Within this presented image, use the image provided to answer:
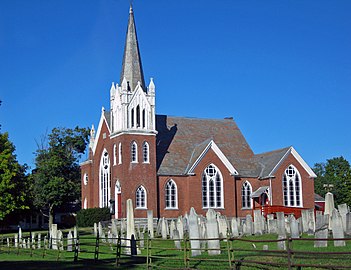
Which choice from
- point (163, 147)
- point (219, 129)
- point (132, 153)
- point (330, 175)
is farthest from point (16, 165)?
point (330, 175)

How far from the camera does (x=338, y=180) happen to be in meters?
85.3

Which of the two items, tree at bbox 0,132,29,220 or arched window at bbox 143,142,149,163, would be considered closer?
tree at bbox 0,132,29,220

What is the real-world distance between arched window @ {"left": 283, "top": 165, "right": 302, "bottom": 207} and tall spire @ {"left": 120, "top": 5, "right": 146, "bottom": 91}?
15.7m

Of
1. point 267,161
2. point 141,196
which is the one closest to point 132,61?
point 141,196

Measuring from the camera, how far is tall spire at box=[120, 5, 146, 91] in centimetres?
5181

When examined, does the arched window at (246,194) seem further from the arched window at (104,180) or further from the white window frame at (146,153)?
the arched window at (104,180)

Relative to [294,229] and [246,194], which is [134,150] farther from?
[294,229]

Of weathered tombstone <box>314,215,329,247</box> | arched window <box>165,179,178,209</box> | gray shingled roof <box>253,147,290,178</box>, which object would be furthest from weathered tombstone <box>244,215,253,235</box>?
gray shingled roof <box>253,147,290,178</box>

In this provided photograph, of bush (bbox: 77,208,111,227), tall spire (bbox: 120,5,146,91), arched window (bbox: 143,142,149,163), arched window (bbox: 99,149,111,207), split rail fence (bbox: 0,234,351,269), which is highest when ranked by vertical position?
tall spire (bbox: 120,5,146,91)

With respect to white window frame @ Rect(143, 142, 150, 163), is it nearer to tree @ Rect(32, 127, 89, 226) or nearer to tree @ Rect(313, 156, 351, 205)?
tree @ Rect(32, 127, 89, 226)

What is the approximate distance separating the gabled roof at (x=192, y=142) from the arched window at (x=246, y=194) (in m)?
1.61

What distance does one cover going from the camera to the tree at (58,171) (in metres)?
60.7

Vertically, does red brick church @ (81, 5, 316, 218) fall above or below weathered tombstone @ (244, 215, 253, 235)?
above

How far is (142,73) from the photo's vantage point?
5259 centimetres
